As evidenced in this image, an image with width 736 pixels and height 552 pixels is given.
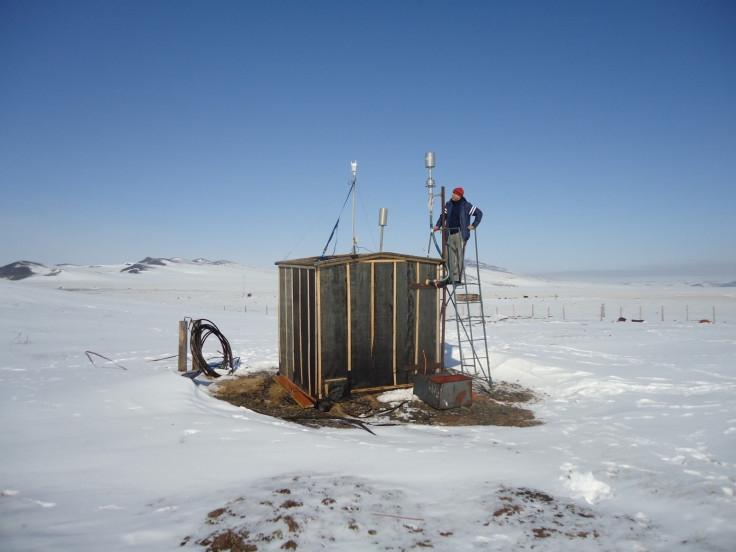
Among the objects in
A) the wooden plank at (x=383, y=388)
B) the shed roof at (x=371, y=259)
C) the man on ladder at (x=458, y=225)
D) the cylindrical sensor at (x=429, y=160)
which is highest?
the cylindrical sensor at (x=429, y=160)

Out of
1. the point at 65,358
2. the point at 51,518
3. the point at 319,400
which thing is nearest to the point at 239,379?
the point at 319,400

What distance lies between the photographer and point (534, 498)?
200 inches

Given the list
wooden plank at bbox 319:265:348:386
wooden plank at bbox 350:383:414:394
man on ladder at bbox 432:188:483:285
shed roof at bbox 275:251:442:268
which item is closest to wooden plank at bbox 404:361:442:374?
A: wooden plank at bbox 350:383:414:394

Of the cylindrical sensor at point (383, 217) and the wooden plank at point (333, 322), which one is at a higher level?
the cylindrical sensor at point (383, 217)

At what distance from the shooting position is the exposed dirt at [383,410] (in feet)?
29.4

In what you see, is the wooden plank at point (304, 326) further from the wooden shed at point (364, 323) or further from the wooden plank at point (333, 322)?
the wooden plank at point (333, 322)

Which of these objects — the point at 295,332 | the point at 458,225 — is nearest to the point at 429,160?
the point at 458,225

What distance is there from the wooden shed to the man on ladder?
19.4 inches

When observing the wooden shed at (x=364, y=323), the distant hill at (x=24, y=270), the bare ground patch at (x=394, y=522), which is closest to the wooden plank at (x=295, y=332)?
the wooden shed at (x=364, y=323)

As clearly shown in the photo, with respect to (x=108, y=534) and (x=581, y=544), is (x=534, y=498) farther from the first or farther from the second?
(x=108, y=534)

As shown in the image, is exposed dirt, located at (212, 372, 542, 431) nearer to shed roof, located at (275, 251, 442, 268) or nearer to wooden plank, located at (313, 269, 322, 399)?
wooden plank, located at (313, 269, 322, 399)

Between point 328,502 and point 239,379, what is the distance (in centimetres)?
856

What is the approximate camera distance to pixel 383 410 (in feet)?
31.7

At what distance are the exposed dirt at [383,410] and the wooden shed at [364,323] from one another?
56 cm
